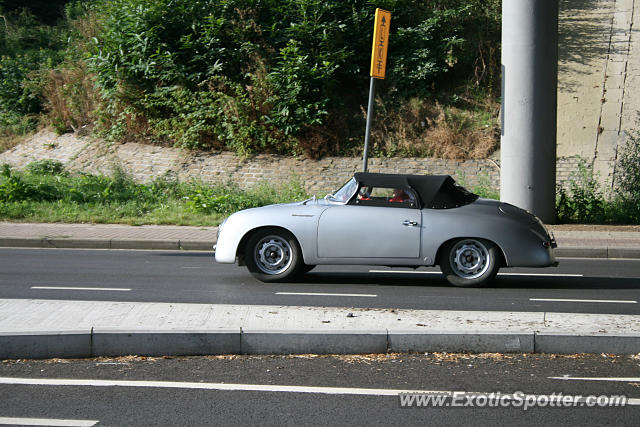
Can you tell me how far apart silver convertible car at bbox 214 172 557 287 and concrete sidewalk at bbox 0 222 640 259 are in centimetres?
429

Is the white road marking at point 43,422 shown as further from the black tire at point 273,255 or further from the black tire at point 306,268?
the black tire at point 306,268

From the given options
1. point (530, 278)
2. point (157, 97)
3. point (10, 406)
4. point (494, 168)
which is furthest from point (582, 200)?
point (10, 406)

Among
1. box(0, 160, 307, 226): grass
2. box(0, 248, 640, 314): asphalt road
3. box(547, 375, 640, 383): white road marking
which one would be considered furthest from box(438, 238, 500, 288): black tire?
box(0, 160, 307, 226): grass

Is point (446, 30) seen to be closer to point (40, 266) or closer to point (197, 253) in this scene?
point (197, 253)

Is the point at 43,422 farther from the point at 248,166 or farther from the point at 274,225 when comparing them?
the point at 248,166

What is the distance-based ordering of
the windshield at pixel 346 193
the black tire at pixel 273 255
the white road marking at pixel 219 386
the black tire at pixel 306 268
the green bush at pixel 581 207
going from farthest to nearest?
the green bush at pixel 581 207, the black tire at pixel 306 268, the windshield at pixel 346 193, the black tire at pixel 273 255, the white road marking at pixel 219 386

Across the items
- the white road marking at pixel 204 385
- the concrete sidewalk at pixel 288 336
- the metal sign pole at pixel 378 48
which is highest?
the metal sign pole at pixel 378 48

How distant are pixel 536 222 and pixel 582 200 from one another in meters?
8.20

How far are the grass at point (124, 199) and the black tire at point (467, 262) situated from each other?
8059 millimetres

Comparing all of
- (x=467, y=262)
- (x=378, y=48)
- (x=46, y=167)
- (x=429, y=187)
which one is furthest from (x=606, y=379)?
(x=46, y=167)

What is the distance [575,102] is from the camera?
71.6ft

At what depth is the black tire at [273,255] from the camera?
9508 mm

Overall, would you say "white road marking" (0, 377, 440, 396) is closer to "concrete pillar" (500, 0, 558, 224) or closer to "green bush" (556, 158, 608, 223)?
"concrete pillar" (500, 0, 558, 224)

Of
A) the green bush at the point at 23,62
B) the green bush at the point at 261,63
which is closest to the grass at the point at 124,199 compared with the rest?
the green bush at the point at 261,63
